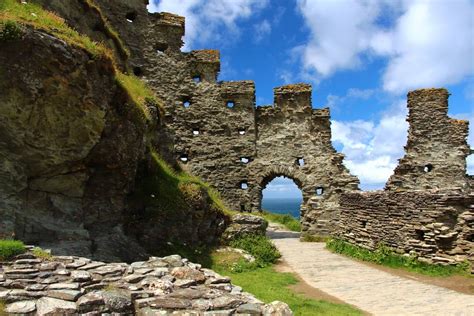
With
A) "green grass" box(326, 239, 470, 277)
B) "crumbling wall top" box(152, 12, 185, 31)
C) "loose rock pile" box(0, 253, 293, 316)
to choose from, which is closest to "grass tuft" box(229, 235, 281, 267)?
"green grass" box(326, 239, 470, 277)

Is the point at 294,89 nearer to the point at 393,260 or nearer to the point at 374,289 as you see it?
the point at 393,260

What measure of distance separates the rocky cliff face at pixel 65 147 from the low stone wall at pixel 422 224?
10.1 meters

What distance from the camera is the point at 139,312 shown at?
672 centimetres

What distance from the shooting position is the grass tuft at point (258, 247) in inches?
615

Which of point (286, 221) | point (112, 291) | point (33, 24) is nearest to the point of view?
point (112, 291)

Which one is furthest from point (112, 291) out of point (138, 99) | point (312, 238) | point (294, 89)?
point (294, 89)

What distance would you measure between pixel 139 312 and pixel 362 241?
1331cm

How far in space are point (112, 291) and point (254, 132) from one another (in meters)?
20.0

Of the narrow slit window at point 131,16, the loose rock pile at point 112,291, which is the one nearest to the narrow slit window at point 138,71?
the narrow slit window at point 131,16

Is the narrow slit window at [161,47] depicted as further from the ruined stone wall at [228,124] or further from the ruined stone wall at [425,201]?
the ruined stone wall at [425,201]

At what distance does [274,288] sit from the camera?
11641mm

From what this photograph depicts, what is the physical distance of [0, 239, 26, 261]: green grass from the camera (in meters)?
7.11

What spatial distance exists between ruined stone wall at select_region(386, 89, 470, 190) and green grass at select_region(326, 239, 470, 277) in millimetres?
8916

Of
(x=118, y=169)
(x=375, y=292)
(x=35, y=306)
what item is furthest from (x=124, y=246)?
(x=375, y=292)
